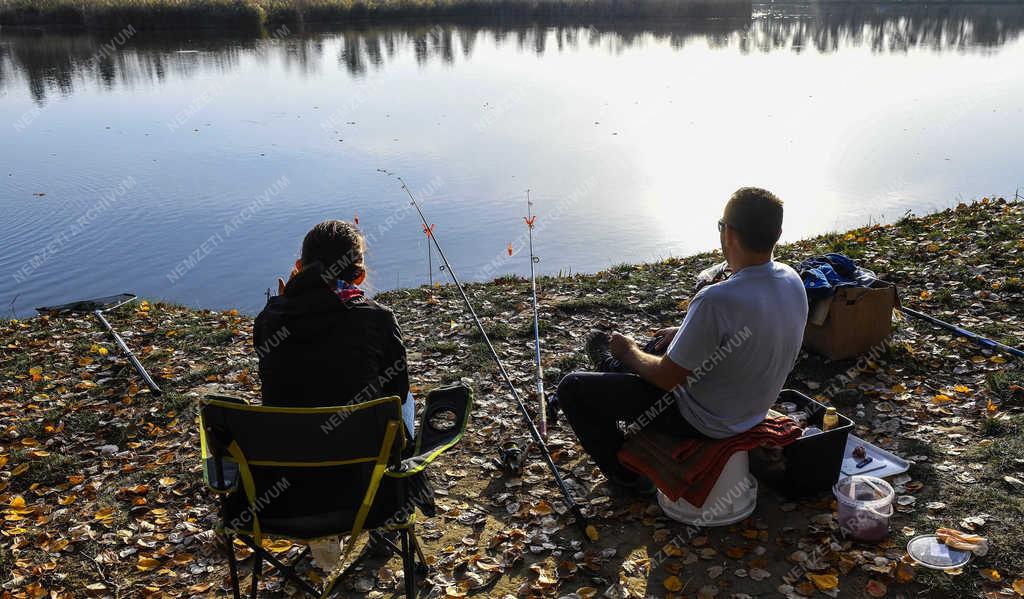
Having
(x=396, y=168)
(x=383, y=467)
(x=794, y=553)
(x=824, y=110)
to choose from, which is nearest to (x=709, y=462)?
(x=794, y=553)

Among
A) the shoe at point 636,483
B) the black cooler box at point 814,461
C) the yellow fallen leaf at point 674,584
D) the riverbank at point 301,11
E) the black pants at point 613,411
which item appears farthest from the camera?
the riverbank at point 301,11

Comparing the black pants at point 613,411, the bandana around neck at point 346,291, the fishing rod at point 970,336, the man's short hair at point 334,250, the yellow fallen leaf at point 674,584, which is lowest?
the yellow fallen leaf at point 674,584

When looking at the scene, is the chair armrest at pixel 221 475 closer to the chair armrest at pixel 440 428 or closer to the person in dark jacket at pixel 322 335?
the person in dark jacket at pixel 322 335

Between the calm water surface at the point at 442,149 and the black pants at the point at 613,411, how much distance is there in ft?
19.4

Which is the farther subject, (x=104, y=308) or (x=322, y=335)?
(x=104, y=308)

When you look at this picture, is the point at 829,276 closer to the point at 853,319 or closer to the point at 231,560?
the point at 853,319

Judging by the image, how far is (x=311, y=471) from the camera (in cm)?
284

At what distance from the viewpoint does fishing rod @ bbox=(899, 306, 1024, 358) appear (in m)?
4.91

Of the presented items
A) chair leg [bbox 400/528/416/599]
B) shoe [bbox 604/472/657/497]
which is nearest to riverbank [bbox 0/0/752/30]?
shoe [bbox 604/472/657/497]

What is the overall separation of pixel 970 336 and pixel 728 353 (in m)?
2.90

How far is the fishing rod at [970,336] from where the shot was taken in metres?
4.91

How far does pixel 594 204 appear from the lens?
12578 mm

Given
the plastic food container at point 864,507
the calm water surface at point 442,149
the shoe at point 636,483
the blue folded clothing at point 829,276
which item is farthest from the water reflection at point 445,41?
the plastic food container at point 864,507

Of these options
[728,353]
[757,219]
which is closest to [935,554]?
[728,353]
